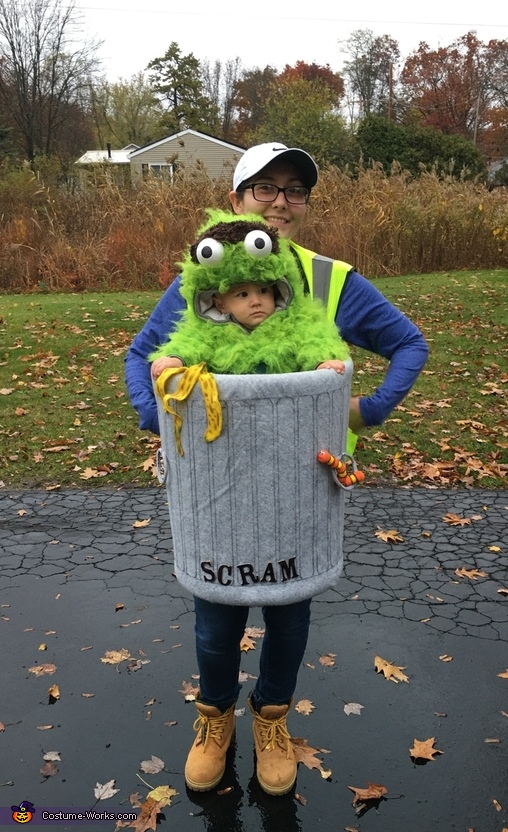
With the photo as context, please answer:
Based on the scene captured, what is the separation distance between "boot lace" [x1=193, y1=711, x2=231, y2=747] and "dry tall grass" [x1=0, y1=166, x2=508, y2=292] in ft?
36.4

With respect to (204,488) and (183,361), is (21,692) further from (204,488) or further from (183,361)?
(183,361)

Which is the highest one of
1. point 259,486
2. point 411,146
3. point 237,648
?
point 411,146

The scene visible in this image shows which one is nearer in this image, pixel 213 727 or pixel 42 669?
pixel 213 727

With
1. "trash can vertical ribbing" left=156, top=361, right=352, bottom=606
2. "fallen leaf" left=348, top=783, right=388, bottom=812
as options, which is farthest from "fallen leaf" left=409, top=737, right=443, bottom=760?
"trash can vertical ribbing" left=156, top=361, right=352, bottom=606

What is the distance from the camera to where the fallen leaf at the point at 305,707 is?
278 cm

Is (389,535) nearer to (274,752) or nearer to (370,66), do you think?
(274,752)

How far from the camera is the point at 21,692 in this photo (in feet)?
9.61

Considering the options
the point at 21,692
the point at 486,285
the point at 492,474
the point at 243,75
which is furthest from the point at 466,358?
the point at 243,75

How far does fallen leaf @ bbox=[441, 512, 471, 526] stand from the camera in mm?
4480

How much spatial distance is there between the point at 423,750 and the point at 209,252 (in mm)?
1951

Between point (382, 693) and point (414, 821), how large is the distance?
0.64 meters

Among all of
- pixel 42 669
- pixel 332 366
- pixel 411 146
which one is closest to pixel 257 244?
pixel 332 366

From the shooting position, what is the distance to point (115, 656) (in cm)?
315

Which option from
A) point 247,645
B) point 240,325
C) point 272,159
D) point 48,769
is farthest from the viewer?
point 247,645
